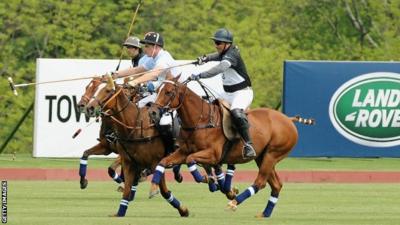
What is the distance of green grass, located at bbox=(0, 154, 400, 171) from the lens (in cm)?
2909

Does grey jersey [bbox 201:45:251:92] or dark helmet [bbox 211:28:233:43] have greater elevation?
dark helmet [bbox 211:28:233:43]

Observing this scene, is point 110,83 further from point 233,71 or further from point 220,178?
point 220,178

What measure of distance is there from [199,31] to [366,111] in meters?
14.9

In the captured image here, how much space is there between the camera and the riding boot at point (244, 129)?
1905cm

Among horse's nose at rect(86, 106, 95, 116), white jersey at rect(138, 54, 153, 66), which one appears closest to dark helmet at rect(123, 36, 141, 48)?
white jersey at rect(138, 54, 153, 66)

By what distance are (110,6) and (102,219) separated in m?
27.6

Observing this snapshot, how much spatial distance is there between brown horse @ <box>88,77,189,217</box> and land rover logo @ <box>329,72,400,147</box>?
11786 millimetres

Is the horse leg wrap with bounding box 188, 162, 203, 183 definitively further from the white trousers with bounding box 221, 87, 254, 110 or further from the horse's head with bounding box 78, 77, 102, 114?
the horse's head with bounding box 78, 77, 102, 114

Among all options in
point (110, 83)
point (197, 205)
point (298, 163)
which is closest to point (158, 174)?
point (110, 83)

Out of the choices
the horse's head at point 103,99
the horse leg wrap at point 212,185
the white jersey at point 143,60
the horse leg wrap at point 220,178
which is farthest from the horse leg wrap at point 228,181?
the horse's head at point 103,99

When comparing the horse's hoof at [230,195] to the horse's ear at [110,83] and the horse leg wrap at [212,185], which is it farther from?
the horse's ear at [110,83]

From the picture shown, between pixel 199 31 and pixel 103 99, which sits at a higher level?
pixel 103 99

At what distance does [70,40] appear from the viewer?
44.0 metres

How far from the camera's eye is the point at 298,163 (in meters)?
30.9
